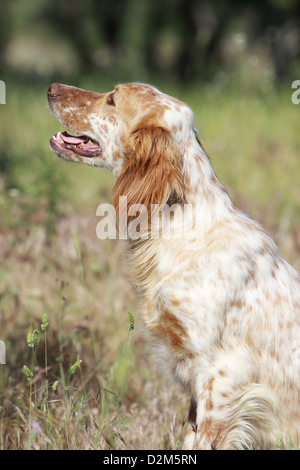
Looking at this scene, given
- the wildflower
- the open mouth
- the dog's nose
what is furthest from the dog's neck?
the wildflower

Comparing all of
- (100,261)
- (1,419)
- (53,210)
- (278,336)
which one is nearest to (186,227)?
(278,336)

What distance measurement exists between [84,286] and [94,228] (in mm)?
1888

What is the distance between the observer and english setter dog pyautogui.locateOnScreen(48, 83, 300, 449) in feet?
6.93

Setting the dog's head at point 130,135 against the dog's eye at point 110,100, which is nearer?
the dog's head at point 130,135

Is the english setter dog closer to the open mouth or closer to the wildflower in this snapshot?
the open mouth

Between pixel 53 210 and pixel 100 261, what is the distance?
0.56m

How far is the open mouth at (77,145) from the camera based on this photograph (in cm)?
250

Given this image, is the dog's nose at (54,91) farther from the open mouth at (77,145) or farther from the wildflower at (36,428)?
the wildflower at (36,428)

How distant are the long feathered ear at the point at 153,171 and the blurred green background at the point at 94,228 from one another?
0.38 metres

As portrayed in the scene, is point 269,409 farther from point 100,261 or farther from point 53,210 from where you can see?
point 53,210

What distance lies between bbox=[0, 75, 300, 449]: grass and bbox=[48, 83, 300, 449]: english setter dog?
226mm

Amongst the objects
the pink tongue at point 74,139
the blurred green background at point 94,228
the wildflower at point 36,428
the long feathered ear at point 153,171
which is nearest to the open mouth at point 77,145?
the pink tongue at point 74,139

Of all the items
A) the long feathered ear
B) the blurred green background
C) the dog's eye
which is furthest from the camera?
the dog's eye
